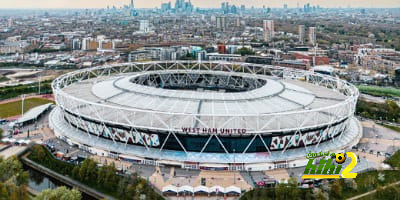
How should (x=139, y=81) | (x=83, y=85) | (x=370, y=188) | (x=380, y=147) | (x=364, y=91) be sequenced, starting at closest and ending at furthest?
(x=370, y=188) → (x=380, y=147) → (x=83, y=85) → (x=139, y=81) → (x=364, y=91)

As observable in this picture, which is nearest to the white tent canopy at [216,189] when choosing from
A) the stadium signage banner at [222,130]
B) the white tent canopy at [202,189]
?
the white tent canopy at [202,189]

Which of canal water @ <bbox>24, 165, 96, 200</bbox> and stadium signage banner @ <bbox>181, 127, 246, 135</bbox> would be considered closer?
stadium signage banner @ <bbox>181, 127, 246, 135</bbox>

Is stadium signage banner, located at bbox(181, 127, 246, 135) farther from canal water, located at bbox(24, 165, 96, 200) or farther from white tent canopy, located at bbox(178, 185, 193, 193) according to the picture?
canal water, located at bbox(24, 165, 96, 200)

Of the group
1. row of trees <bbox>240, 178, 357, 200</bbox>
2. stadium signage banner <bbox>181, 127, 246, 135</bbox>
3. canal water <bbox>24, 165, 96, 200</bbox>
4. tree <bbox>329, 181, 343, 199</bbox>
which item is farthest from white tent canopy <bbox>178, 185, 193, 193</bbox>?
tree <bbox>329, 181, 343, 199</bbox>

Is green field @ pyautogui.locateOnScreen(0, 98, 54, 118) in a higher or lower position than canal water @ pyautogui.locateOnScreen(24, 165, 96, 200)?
higher

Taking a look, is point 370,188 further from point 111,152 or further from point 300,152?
point 111,152

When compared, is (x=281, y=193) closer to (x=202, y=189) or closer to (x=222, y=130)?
(x=202, y=189)

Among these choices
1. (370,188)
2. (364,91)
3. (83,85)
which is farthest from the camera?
(364,91)

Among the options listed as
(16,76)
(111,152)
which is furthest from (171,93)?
(16,76)
